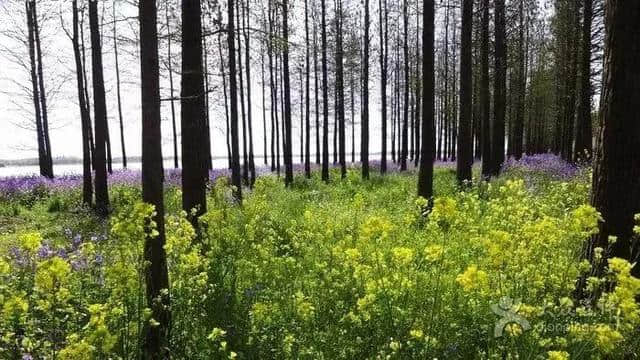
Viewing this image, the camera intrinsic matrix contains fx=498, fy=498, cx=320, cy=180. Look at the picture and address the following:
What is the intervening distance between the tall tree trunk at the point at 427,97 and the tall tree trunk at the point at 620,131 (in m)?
6.00

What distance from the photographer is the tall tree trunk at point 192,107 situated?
21.2 ft

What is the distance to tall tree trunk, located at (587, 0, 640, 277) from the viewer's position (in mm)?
4988

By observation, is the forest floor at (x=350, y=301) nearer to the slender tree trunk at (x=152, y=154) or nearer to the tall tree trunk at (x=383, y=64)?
the slender tree trunk at (x=152, y=154)

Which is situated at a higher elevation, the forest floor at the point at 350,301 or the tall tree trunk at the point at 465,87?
the tall tree trunk at the point at 465,87

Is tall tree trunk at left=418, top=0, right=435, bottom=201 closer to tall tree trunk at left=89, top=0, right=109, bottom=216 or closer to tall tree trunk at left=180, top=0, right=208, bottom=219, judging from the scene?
tall tree trunk at left=180, top=0, right=208, bottom=219

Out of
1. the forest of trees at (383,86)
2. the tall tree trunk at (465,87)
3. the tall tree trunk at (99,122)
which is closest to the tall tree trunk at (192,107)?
the forest of trees at (383,86)

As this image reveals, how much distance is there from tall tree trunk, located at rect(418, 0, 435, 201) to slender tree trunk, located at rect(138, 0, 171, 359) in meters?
7.55

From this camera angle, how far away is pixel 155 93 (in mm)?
4734

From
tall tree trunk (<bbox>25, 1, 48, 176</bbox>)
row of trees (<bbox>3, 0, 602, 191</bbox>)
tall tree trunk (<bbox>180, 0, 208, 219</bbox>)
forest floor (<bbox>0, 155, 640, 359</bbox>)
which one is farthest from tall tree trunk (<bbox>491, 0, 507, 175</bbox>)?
tall tree trunk (<bbox>25, 1, 48, 176</bbox>)

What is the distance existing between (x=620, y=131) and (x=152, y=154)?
466cm

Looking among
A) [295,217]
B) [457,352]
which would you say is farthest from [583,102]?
[457,352]

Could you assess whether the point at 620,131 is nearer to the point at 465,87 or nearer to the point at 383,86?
the point at 465,87

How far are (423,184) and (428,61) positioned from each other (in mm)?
2775

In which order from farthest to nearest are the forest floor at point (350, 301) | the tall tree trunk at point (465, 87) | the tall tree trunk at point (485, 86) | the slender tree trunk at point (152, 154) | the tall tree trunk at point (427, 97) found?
the tall tree trunk at point (485, 86) < the tall tree trunk at point (465, 87) < the tall tree trunk at point (427, 97) < the slender tree trunk at point (152, 154) < the forest floor at point (350, 301)
